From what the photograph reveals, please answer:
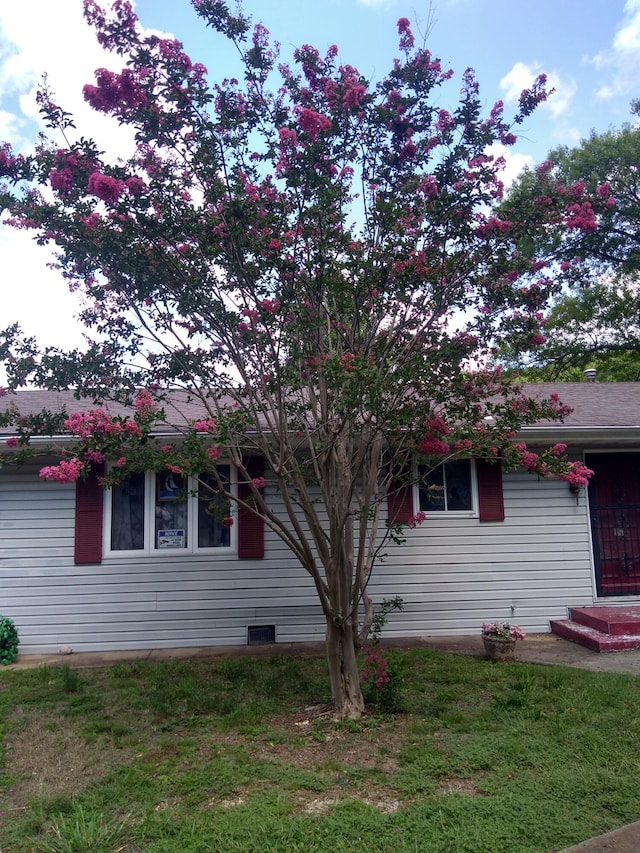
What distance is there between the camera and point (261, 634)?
791cm

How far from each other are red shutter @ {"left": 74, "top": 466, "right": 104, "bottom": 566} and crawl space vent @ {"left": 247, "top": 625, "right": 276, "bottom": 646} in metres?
2.06

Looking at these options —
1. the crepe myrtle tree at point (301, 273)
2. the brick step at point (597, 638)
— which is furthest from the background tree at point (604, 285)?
the crepe myrtle tree at point (301, 273)

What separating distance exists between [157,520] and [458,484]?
3934mm

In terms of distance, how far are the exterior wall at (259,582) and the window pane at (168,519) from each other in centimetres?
21

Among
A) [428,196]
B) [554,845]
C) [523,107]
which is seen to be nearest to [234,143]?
[428,196]

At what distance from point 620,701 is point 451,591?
10.3 ft

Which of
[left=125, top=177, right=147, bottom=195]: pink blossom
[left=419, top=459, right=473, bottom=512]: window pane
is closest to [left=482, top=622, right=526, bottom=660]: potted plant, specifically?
[left=419, top=459, right=473, bottom=512]: window pane

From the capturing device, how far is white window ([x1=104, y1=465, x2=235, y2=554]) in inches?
314

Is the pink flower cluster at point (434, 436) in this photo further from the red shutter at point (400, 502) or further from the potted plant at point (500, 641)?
the red shutter at point (400, 502)

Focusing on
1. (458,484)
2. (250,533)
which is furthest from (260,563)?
(458,484)

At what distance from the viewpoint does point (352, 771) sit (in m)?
4.05

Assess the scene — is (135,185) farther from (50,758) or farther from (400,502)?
(400,502)

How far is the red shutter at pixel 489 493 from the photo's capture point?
8.29 m

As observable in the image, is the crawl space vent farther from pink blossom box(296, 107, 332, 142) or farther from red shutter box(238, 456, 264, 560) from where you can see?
pink blossom box(296, 107, 332, 142)
